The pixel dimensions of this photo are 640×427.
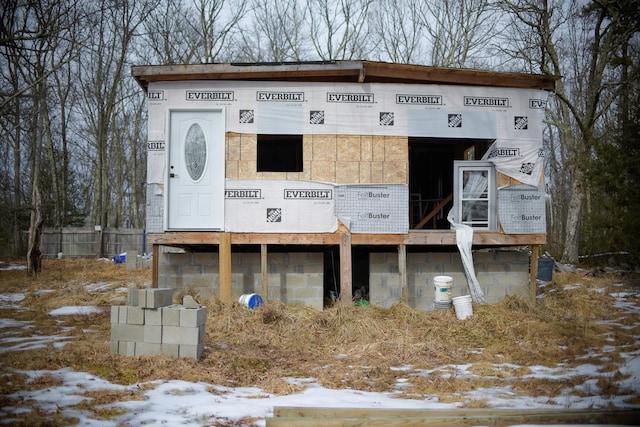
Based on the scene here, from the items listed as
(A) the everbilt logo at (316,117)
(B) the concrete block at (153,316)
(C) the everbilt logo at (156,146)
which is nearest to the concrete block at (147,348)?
(B) the concrete block at (153,316)

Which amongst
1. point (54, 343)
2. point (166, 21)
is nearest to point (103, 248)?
point (166, 21)

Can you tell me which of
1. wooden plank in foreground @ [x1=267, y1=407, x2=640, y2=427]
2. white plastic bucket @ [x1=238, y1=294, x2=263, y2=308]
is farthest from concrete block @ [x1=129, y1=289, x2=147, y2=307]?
white plastic bucket @ [x1=238, y1=294, x2=263, y2=308]

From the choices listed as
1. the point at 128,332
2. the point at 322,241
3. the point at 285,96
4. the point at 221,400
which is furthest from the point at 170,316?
the point at 285,96

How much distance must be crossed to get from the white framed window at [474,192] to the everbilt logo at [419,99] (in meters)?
1.33

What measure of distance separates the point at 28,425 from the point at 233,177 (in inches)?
263

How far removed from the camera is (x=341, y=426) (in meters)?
4.63

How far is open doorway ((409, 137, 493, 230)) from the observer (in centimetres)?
1462

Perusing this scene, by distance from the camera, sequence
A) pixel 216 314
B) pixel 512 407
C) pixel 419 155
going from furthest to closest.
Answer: pixel 419 155
pixel 216 314
pixel 512 407

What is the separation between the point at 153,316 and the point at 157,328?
165 mm

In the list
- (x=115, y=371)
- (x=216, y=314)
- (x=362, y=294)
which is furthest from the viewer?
(x=362, y=294)

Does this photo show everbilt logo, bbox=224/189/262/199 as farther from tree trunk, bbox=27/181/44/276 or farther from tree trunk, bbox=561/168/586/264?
tree trunk, bbox=561/168/586/264

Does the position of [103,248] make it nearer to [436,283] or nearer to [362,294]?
[362,294]

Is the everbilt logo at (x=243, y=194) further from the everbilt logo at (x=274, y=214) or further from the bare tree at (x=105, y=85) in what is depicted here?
the bare tree at (x=105, y=85)

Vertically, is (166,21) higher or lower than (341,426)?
higher
